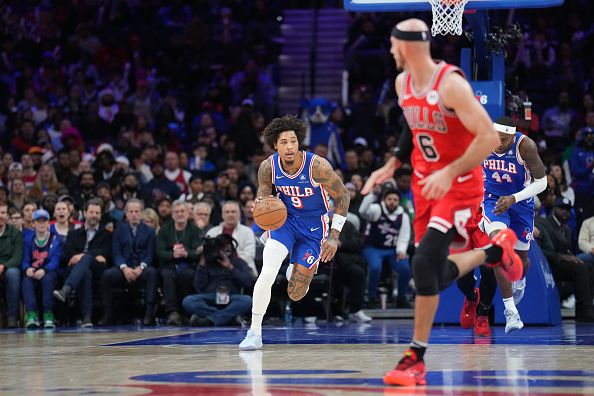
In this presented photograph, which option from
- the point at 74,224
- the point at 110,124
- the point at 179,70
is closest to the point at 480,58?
the point at 74,224

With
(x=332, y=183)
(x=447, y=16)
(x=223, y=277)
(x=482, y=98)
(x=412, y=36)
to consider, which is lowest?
(x=223, y=277)

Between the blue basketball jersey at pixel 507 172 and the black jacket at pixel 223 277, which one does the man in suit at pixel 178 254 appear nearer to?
the black jacket at pixel 223 277

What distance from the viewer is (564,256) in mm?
14234

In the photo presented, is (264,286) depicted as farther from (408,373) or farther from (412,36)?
(412,36)

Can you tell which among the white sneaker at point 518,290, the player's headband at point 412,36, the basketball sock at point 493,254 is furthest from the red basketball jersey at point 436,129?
the white sneaker at point 518,290

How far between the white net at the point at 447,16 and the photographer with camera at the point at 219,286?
14.4 ft

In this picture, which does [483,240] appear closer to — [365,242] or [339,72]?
[365,242]

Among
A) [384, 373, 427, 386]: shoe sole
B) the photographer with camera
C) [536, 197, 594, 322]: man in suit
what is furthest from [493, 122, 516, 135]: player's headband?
the photographer with camera

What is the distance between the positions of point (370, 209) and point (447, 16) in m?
4.52

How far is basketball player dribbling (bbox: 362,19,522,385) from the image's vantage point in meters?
6.73

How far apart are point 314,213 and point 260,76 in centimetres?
1243

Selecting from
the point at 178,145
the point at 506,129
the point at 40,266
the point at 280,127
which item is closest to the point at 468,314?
the point at 506,129

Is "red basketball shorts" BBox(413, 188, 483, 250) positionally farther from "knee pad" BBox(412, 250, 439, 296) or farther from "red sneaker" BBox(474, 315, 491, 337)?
"red sneaker" BBox(474, 315, 491, 337)

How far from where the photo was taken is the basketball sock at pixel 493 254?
738cm
